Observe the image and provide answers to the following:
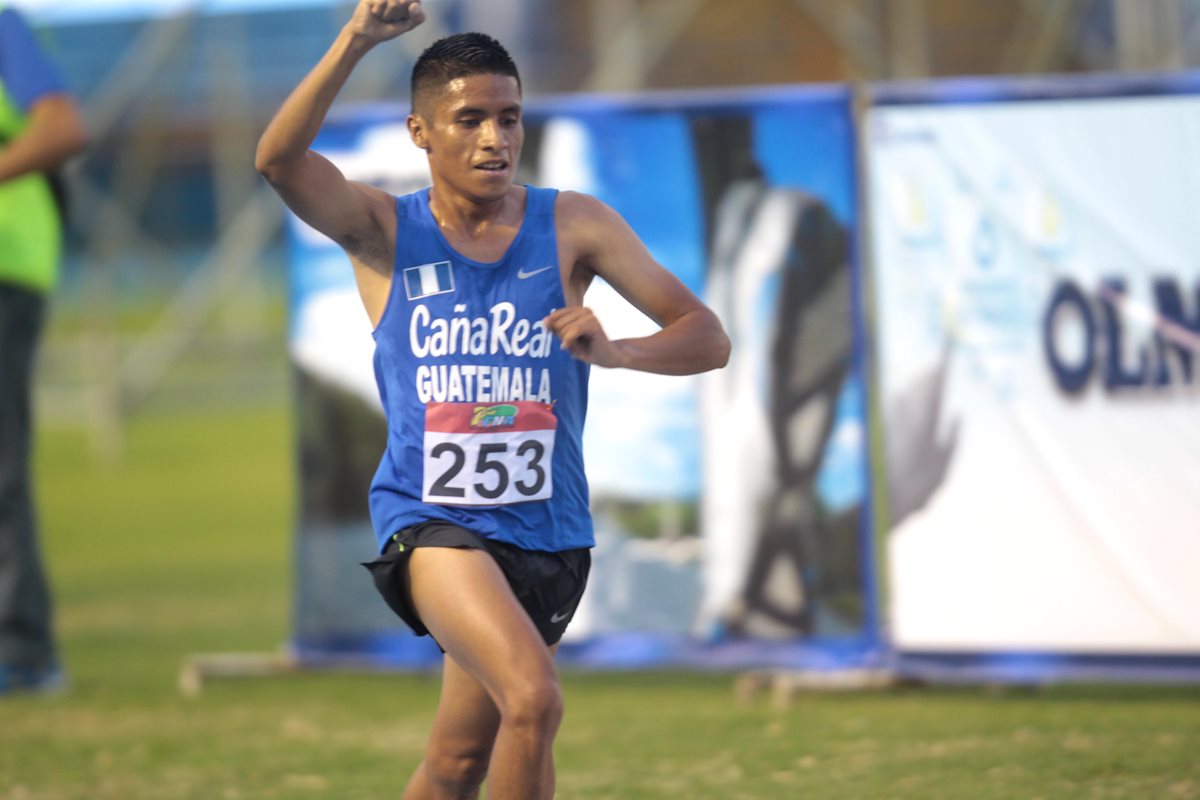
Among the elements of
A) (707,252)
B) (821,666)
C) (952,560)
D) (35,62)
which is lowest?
(821,666)

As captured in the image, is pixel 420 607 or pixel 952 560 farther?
pixel 952 560

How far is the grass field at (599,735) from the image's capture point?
5.50 m

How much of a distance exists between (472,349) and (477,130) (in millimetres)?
505

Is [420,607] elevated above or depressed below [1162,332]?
below

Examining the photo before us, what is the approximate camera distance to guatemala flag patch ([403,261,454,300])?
4.14 meters

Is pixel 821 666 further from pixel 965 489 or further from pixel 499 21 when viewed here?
pixel 499 21

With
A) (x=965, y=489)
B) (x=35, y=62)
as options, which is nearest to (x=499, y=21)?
(x=35, y=62)

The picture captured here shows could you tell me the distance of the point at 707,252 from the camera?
7.03 metres

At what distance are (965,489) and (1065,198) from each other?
114cm

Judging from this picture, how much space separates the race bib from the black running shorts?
0.09 meters

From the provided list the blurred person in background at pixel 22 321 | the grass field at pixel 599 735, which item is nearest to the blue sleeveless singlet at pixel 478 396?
the grass field at pixel 599 735

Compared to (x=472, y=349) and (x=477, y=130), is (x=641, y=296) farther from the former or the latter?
(x=477, y=130)

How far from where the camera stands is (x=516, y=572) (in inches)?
160

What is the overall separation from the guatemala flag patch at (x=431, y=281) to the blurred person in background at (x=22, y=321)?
11.7 ft
